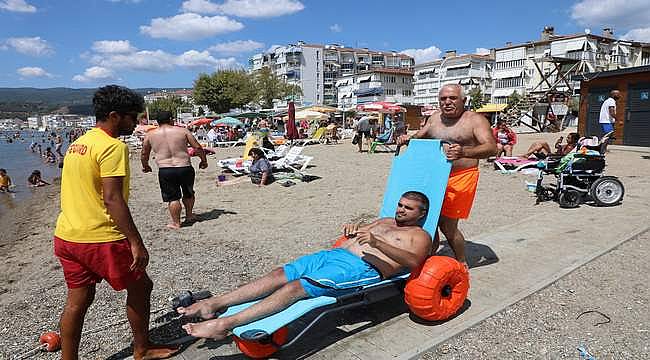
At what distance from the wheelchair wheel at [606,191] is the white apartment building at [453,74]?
212 feet

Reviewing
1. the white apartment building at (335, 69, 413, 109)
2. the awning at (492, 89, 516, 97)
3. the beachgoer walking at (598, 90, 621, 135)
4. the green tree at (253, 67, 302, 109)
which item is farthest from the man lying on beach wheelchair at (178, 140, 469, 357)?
the white apartment building at (335, 69, 413, 109)

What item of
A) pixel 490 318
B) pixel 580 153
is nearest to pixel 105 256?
pixel 490 318

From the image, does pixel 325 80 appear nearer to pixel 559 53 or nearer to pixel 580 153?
pixel 559 53

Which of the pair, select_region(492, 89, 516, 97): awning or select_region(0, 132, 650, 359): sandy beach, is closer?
select_region(0, 132, 650, 359): sandy beach

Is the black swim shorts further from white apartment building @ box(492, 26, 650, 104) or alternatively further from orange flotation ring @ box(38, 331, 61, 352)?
white apartment building @ box(492, 26, 650, 104)

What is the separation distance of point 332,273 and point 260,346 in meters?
0.63

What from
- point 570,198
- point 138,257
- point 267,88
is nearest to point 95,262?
point 138,257

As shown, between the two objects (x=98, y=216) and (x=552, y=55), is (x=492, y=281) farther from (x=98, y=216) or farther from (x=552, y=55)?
(x=552, y=55)

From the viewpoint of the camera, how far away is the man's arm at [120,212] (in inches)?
87.0

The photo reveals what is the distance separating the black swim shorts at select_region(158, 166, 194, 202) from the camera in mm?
5930

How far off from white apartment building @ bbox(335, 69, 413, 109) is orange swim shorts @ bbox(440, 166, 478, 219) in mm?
72936

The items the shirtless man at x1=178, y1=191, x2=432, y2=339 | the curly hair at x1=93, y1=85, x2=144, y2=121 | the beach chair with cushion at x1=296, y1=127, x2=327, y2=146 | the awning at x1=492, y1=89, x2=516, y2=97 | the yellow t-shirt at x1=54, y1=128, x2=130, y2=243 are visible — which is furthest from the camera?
→ the awning at x1=492, y1=89, x2=516, y2=97

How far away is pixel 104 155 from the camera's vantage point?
7.25 feet

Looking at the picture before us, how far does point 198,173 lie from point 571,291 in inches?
439
